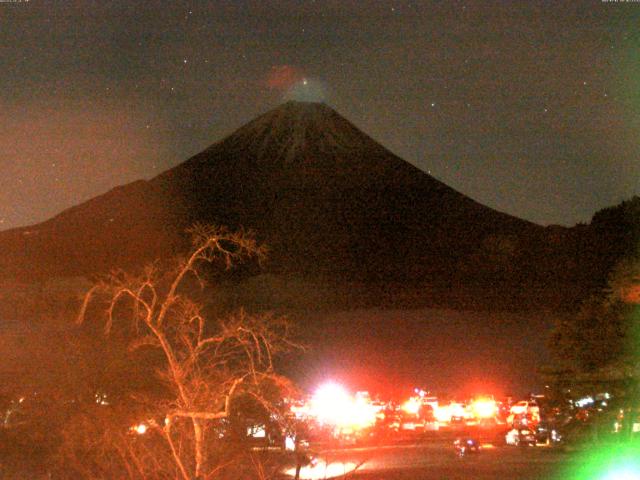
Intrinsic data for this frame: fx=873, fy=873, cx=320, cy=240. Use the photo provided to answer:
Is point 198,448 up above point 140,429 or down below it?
below

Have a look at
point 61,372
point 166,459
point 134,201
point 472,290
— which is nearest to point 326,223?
point 134,201

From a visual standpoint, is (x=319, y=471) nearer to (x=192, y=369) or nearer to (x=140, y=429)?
(x=140, y=429)

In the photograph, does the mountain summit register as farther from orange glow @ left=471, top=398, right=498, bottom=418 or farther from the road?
the road

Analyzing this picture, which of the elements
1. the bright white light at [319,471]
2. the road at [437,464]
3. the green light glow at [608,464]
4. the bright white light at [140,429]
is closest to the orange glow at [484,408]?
the road at [437,464]

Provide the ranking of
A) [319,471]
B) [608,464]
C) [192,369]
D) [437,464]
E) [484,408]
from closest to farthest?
[192,369] < [608,464] < [319,471] < [437,464] < [484,408]

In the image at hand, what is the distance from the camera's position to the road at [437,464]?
23156 millimetres

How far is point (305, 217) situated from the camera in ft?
413

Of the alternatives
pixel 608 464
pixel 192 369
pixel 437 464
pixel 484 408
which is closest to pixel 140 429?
pixel 192 369

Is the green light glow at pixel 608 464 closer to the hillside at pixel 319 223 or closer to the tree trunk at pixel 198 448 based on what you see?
the tree trunk at pixel 198 448

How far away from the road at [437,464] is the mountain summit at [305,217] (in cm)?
2717

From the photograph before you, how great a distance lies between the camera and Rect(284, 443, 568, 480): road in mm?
23156

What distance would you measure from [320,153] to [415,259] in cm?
6770

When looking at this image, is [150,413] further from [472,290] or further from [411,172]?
[411,172]

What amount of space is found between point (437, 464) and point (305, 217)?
99083 millimetres
